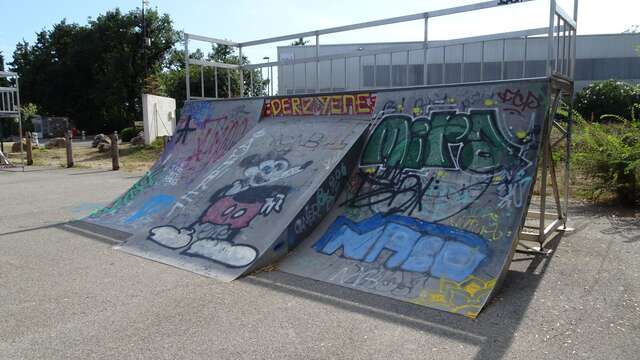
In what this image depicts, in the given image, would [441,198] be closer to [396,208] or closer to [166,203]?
[396,208]

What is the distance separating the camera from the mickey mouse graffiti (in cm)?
533

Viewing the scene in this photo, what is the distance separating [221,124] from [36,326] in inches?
216

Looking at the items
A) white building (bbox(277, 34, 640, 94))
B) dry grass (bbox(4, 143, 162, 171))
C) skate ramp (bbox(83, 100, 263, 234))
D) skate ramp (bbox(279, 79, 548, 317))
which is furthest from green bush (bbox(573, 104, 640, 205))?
dry grass (bbox(4, 143, 162, 171))

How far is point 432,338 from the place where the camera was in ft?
11.2

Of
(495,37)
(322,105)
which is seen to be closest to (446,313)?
(495,37)

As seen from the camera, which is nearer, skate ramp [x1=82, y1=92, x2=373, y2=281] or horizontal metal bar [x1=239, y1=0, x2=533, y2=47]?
skate ramp [x1=82, y1=92, x2=373, y2=281]

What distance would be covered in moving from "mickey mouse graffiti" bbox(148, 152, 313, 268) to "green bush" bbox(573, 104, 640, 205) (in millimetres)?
5482

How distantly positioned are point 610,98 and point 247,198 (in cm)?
2391

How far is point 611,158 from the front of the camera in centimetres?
801

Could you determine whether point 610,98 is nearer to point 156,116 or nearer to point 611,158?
point 611,158

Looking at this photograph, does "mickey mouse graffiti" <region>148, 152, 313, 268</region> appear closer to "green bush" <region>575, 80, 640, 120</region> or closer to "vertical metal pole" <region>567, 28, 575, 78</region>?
"vertical metal pole" <region>567, 28, 575, 78</region>

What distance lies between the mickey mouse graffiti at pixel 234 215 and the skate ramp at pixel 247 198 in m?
0.01

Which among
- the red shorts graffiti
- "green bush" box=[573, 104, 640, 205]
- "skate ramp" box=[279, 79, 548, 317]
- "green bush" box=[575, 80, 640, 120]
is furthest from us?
"green bush" box=[575, 80, 640, 120]

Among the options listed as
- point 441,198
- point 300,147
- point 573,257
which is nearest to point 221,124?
point 300,147
